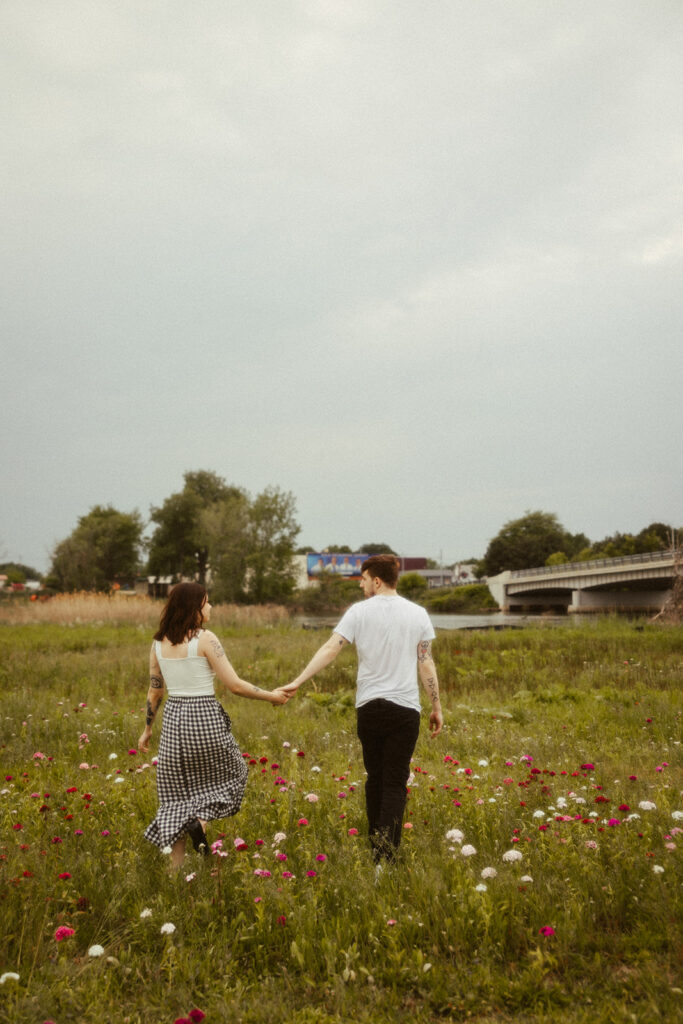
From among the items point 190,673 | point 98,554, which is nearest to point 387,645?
point 190,673

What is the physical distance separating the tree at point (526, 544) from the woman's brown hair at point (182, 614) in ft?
354

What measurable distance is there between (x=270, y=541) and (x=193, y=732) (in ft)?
159

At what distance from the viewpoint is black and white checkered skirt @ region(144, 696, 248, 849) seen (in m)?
4.43

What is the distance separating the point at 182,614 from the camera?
4.55m

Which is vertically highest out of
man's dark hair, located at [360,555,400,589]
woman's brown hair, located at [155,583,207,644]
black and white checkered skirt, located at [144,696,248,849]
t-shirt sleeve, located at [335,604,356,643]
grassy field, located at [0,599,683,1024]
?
man's dark hair, located at [360,555,400,589]

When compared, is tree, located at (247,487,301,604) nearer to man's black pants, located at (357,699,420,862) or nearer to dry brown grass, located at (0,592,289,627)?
dry brown grass, located at (0,592,289,627)

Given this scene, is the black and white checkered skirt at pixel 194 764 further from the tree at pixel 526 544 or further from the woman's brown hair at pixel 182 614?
the tree at pixel 526 544

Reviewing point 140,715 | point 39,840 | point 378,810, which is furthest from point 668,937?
point 140,715

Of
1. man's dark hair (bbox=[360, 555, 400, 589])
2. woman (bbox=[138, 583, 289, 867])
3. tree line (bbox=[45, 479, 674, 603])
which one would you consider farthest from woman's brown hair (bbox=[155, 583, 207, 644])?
tree line (bbox=[45, 479, 674, 603])

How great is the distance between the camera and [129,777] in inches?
253

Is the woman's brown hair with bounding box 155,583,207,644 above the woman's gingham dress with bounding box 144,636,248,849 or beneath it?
above

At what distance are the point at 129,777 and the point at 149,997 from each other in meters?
3.58

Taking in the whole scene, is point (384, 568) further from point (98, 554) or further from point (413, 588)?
point (413, 588)

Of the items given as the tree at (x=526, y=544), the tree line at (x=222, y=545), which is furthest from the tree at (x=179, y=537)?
the tree at (x=526, y=544)
